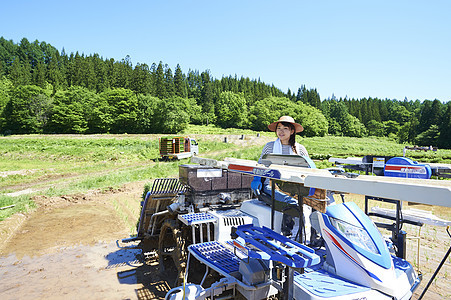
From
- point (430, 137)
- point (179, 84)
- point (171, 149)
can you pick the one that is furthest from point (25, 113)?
point (430, 137)

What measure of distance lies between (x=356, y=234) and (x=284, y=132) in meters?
2.17

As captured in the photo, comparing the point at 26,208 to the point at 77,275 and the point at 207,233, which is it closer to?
the point at 77,275

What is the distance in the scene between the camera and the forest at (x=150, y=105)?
66062 mm

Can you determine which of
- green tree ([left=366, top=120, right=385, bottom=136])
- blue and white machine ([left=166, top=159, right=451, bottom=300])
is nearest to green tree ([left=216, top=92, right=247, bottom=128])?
green tree ([left=366, top=120, right=385, bottom=136])

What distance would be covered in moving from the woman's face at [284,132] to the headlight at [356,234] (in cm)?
196

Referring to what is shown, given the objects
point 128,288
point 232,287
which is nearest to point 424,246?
point 232,287

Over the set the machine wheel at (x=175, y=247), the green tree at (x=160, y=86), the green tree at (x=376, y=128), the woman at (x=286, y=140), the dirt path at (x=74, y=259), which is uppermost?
the green tree at (x=160, y=86)

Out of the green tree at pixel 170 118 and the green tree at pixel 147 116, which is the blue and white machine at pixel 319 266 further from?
the green tree at pixel 147 116

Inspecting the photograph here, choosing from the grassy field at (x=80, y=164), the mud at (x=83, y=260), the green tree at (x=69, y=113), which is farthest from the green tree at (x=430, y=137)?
the green tree at (x=69, y=113)

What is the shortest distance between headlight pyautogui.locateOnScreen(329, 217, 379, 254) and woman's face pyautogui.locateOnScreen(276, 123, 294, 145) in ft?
6.42

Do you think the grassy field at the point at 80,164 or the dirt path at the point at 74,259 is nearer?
the dirt path at the point at 74,259

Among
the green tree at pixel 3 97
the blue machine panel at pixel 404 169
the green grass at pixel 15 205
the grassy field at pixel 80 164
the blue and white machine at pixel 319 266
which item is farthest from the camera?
the green tree at pixel 3 97

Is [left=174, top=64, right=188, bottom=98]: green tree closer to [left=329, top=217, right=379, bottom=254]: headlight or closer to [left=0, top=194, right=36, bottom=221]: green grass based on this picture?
[left=0, top=194, right=36, bottom=221]: green grass

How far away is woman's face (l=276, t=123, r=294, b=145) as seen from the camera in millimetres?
4859
